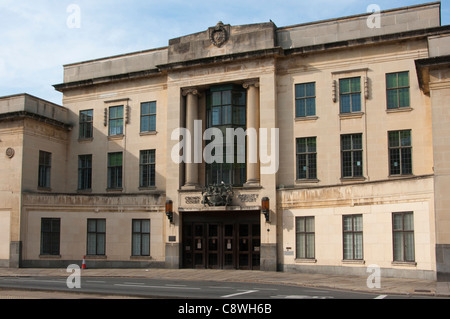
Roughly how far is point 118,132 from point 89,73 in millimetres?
5761

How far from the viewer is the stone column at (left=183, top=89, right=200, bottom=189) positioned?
36906 millimetres

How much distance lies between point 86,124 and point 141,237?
10203 mm

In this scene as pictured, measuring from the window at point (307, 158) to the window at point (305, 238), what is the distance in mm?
2839

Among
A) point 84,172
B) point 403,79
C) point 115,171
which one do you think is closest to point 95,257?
point 115,171

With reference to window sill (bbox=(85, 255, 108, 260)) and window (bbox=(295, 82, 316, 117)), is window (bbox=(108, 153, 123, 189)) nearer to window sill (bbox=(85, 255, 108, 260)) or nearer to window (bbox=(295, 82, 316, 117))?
window sill (bbox=(85, 255, 108, 260))

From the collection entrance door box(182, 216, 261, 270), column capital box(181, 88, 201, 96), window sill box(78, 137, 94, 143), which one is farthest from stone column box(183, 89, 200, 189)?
window sill box(78, 137, 94, 143)

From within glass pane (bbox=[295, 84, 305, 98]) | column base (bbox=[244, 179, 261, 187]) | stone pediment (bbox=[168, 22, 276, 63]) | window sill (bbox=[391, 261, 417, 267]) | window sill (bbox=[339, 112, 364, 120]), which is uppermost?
stone pediment (bbox=[168, 22, 276, 63])

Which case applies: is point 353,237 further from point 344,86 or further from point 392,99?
point 344,86

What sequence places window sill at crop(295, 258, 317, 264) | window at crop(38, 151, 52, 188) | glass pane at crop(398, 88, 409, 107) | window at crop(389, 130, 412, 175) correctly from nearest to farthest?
window at crop(389, 130, 412, 175), glass pane at crop(398, 88, 409, 107), window sill at crop(295, 258, 317, 264), window at crop(38, 151, 52, 188)

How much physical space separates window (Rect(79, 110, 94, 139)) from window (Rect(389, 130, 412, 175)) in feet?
72.8

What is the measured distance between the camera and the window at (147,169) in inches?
Answer: 1547

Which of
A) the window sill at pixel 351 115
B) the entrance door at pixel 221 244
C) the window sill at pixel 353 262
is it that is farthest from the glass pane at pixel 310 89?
the window sill at pixel 353 262

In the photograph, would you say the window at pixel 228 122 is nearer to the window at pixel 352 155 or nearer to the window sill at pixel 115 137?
the window at pixel 352 155

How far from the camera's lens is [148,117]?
39.8 meters
